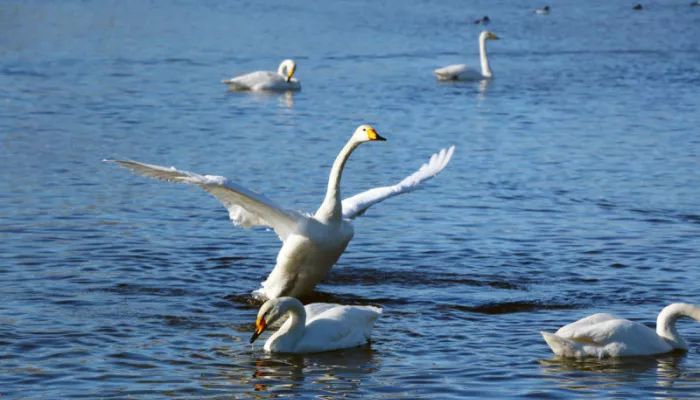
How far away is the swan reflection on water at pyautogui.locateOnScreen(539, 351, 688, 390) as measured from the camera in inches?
391

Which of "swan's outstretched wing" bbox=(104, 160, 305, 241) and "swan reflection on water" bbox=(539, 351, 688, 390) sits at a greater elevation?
Answer: "swan's outstretched wing" bbox=(104, 160, 305, 241)

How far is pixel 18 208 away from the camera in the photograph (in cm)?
1631

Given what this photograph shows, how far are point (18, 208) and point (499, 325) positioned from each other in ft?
23.6

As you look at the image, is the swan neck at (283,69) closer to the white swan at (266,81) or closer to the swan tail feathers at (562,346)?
the white swan at (266,81)

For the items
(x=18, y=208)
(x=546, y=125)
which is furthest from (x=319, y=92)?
(x=18, y=208)

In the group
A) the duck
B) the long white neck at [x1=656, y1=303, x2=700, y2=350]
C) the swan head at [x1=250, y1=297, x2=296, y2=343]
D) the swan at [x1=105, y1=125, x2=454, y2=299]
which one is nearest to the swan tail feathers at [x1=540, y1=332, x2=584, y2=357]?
the long white neck at [x1=656, y1=303, x2=700, y2=350]

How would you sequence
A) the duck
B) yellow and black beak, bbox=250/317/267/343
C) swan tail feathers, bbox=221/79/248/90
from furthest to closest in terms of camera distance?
the duck, swan tail feathers, bbox=221/79/248/90, yellow and black beak, bbox=250/317/267/343

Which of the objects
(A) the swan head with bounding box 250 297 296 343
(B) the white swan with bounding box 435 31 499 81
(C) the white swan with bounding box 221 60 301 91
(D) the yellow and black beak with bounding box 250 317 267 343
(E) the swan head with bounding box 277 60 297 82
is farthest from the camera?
(B) the white swan with bounding box 435 31 499 81

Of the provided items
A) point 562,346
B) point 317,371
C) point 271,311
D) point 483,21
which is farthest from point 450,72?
point 317,371

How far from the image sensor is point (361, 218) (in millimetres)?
16609

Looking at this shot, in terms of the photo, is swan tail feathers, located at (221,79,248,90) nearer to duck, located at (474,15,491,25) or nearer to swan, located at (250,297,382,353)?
swan, located at (250,297,382,353)

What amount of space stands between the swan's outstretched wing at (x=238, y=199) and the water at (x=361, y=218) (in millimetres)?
760

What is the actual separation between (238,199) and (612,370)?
3.95 m

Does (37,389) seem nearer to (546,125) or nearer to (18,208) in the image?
(18,208)
